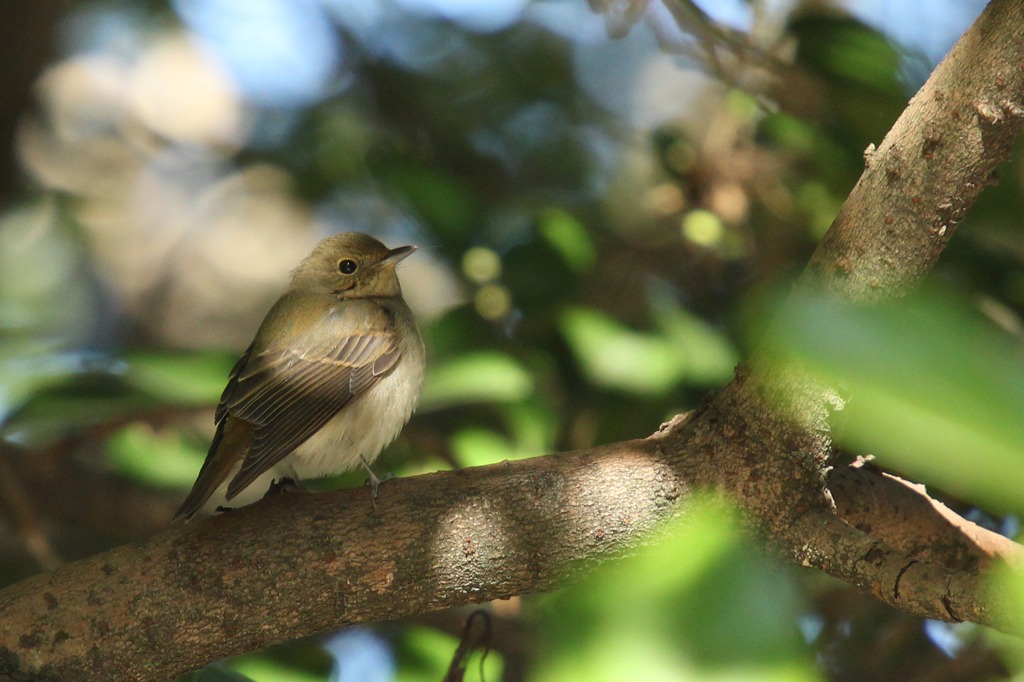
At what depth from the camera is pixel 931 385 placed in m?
0.56

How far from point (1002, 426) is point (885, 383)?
64 millimetres

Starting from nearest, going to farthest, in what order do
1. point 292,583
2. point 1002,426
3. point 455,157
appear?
point 1002,426 → point 292,583 → point 455,157

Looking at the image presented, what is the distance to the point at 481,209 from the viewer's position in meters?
3.43

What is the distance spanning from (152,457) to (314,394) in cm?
63

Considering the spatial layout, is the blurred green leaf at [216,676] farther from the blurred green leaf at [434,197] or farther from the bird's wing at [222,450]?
the blurred green leaf at [434,197]

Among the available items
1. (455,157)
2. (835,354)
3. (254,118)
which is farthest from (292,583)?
(254,118)

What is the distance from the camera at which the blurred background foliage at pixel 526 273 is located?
0.81 meters

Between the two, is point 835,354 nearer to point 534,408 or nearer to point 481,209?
point 534,408

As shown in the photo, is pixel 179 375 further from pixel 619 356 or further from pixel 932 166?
pixel 932 166

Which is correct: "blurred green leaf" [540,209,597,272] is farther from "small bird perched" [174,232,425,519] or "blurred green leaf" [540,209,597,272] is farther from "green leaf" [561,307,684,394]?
"small bird perched" [174,232,425,519]

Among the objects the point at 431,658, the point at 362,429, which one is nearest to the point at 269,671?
the point at 431,658

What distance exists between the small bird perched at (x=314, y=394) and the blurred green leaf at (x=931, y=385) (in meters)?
1.93

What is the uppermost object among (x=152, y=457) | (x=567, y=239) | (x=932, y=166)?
(x=932, y=166)

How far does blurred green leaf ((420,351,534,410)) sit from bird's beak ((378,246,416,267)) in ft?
2.45
